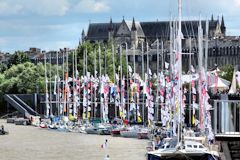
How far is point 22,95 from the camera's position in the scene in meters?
136

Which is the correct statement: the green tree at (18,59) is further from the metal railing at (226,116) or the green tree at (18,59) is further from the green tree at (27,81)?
the metal railing at (226,116)

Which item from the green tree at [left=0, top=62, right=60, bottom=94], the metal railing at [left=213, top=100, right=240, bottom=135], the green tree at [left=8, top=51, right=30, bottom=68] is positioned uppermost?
the green tree at [left=8, top=51, right=30, bottom=68]

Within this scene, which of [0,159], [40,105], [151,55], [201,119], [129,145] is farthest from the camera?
[151,55]

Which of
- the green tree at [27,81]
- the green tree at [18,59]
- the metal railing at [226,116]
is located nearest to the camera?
the metal railing at [226,116]

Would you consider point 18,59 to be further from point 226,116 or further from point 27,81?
point 226,116

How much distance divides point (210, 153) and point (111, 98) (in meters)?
62.9

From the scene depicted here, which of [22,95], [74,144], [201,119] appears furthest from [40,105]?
[201,119]

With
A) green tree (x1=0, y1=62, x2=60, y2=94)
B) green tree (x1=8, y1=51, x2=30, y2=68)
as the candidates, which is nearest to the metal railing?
green tree (x1=0, y1=62, x2=60, y2=94)

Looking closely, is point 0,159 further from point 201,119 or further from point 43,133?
point 43,133

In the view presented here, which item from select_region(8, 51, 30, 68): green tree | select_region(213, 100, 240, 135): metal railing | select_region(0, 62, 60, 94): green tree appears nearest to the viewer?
select_region(213, 100, 240, 135): metal railing

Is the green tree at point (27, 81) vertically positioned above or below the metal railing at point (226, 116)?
above

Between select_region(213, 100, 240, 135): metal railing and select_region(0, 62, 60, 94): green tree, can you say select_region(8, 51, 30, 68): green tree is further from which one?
select_region(213, 100, 240, 135): metal railing

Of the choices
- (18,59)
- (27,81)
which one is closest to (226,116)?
(27,81)

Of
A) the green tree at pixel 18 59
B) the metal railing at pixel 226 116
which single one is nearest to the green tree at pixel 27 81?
the green tree at pixel 18 59
